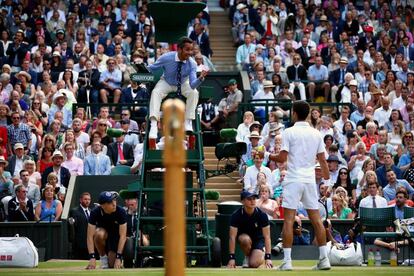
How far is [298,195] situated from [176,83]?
13.1 feet

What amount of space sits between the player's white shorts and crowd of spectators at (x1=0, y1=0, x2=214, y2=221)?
5757 millimetres

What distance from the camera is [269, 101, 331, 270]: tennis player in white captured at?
16.1m

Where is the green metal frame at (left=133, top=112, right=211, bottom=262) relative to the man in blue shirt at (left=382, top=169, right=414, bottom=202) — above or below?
below

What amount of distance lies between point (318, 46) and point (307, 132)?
1826cm

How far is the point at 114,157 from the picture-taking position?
27.1 m

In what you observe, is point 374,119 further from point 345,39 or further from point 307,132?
point 307,132

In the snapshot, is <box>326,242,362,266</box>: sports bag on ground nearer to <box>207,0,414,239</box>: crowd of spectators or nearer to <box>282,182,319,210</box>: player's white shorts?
<box>282,182,319,210</box>: player's white shorts

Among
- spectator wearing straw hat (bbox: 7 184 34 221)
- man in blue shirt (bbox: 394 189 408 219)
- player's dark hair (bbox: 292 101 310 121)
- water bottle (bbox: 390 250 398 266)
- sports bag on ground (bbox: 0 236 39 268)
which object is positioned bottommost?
water bottle (bbox: 390 250 398 266)

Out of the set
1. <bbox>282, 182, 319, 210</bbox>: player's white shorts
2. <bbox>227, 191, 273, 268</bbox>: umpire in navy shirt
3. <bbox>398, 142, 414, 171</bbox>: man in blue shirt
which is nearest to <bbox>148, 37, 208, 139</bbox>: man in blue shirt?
<bbox>227, 191, 273, 268</bbox>: umpire in navy shirt

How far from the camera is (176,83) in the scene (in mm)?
19469

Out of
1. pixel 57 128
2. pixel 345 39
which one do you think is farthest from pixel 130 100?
pixel 345 39

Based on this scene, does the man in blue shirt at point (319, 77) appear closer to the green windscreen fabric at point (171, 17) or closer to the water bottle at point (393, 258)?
the water bottle at point (393, 258)

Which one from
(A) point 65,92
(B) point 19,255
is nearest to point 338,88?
(A) point 65,92

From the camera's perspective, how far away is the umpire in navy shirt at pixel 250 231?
738 inches
